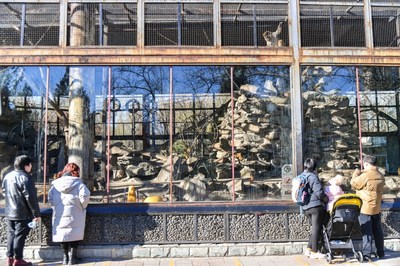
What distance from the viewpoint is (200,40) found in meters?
7.26

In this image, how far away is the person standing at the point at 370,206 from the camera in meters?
6.49

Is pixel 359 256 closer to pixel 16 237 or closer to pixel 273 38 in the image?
pixel 273 38

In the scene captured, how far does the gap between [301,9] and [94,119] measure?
4.12 meters

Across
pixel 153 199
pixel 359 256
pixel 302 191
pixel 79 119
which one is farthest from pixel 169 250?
pixel 359 256

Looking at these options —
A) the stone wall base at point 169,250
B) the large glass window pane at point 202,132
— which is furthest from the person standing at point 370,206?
the large glass window pane at point 202,132

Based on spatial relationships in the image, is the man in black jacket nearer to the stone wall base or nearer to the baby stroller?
the stone wall base

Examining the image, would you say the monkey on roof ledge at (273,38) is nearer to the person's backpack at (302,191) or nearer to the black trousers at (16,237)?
the person's backpack at (302,191)

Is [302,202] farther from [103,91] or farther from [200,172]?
[103,91]

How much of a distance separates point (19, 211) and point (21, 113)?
75.5 inches

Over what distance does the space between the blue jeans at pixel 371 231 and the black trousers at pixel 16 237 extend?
16.7 feet

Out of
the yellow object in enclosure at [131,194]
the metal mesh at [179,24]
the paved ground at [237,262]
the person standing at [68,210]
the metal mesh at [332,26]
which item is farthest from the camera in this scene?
the metal mesh at [332,26]

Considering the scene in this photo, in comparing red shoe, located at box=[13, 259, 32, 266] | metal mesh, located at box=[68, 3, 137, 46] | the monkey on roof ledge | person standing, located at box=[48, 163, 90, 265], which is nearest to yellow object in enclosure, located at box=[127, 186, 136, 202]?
person standing, located at box=[48, 163, 90, 265]

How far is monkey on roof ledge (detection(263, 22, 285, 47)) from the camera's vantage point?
7.34 metres

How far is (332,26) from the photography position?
7.44 metres
